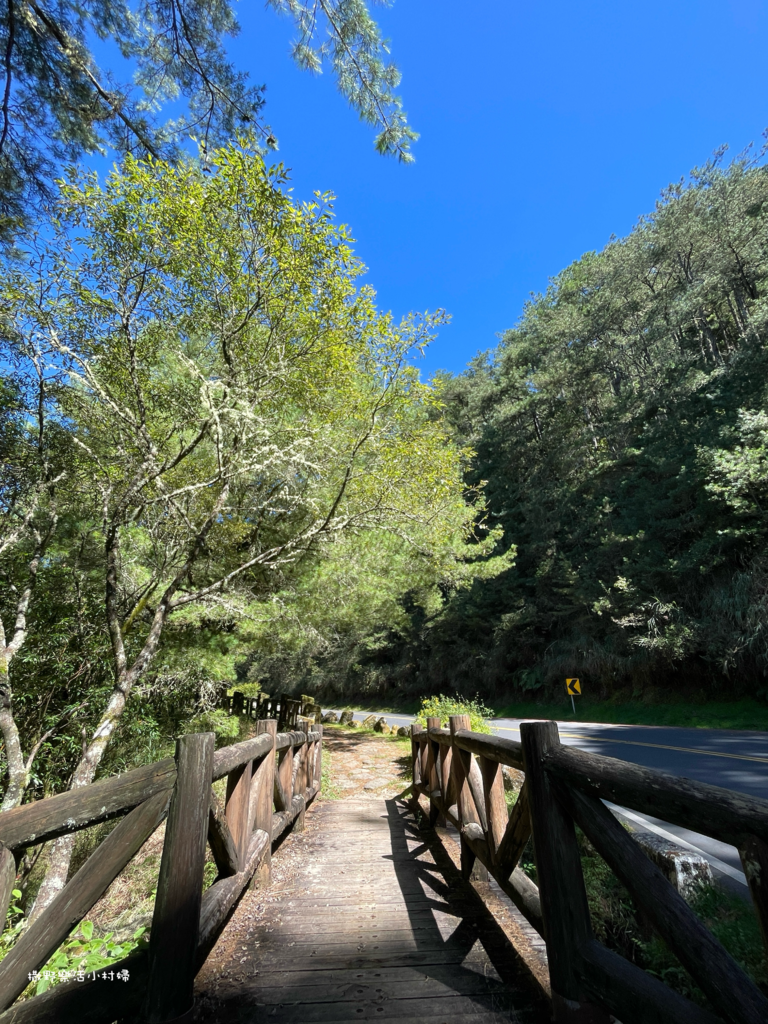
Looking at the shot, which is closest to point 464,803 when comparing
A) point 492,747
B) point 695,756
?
point 492,747

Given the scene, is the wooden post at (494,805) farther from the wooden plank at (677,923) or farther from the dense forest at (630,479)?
the dense forest at (630,479)

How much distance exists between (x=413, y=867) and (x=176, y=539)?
4388 millimetres

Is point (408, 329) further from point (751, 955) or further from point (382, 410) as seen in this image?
point (751, 955)

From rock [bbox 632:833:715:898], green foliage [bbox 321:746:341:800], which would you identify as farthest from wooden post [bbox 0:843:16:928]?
green foliage [bbox 321:746:341:800]

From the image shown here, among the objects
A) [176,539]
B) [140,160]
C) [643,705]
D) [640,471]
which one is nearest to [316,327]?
[140,160]

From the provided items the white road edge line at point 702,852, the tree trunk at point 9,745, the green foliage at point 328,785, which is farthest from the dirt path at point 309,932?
the tree trunk at point 9,745

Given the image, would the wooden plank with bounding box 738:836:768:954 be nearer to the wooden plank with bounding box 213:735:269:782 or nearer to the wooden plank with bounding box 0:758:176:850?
the wooden plank with bounding box 0:758:176:850

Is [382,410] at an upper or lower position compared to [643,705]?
upper

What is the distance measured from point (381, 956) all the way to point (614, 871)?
1603 mm

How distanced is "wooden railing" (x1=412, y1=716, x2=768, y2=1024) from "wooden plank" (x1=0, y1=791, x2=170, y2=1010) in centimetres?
160

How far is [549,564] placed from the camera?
20.5 metres

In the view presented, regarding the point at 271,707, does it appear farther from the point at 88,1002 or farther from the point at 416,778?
the point at 88,1002

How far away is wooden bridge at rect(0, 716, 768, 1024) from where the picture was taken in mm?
1371

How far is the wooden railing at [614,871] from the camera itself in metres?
1.18
